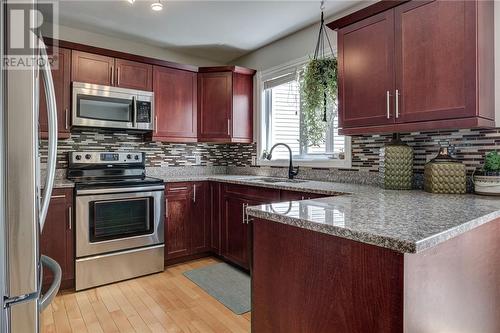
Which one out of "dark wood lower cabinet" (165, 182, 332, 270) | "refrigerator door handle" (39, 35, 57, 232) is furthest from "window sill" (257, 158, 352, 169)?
"refrigerator door handle" (39, 35, 57, 232)

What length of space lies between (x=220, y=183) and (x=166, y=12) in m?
1.69

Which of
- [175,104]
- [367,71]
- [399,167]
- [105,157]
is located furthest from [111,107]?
[399,167]

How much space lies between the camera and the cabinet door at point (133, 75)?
3059mm

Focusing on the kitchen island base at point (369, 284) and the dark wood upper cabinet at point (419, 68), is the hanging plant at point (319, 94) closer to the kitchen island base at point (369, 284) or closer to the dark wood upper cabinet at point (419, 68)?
the dark wood upper cabinet at point (419, 68)

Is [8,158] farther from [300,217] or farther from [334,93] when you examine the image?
[334,93]

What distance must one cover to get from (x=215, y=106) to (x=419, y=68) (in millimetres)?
2273

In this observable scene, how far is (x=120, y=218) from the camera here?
274 centimetres

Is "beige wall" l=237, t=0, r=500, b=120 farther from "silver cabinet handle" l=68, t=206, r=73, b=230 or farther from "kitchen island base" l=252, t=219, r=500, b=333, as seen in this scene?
"silver cabinet handle" l=68, t=206, r=73, b=230

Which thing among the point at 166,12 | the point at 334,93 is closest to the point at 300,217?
the point at 334,93

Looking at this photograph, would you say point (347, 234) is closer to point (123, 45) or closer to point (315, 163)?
point (315, 163)

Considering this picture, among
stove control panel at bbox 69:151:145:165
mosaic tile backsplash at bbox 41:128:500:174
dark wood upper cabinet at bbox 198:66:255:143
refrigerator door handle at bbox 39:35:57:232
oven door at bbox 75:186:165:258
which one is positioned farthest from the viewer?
dark wood upper cabinet at bbox 198:66:255:143

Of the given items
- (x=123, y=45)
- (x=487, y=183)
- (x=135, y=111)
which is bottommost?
(x=487, y=183)

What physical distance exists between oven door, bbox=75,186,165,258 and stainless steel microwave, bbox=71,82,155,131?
27.9 inches

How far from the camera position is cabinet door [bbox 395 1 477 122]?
1.60 metres
